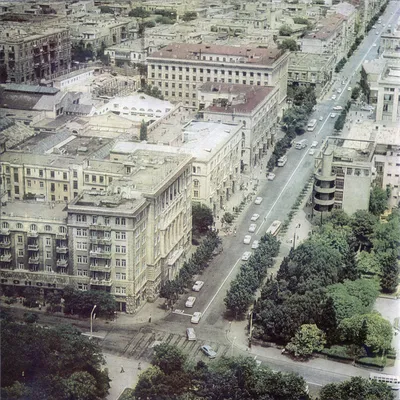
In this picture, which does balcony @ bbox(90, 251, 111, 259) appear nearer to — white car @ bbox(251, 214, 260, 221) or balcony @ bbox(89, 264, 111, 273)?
balcony @ bbox(89, 264, 111, 273)

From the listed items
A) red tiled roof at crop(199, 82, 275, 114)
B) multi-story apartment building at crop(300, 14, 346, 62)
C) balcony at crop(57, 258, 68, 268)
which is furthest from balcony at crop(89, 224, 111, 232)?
multi-story apartment building at crop(300, 14, 346, 62)

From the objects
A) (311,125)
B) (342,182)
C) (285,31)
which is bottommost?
(311,125)

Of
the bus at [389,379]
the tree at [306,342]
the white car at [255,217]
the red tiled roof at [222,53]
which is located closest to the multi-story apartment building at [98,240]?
the tree at [306,342]

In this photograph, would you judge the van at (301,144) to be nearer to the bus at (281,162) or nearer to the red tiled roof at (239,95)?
the bus at (281,162)

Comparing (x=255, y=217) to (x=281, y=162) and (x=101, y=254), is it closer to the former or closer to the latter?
(x=281, y=162)

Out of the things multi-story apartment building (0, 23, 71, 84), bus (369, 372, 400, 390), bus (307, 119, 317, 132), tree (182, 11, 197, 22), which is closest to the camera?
bus (369, 372, 400, 390)

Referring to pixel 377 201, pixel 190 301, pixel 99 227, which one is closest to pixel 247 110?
pixel 377 201
